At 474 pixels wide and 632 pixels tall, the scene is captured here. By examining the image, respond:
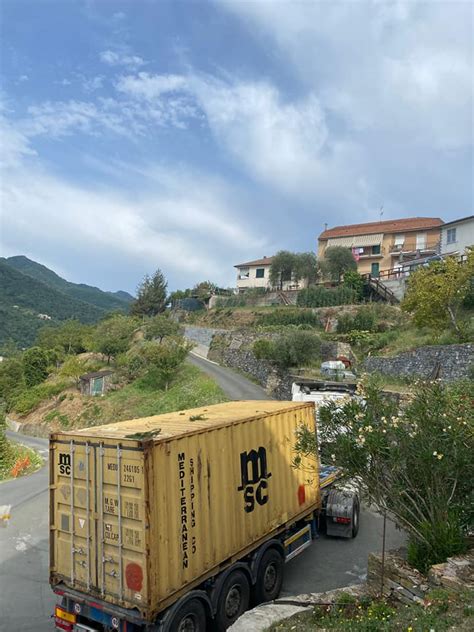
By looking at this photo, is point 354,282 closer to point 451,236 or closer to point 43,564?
point 451,236

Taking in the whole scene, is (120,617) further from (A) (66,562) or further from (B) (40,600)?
(B) (40,600)

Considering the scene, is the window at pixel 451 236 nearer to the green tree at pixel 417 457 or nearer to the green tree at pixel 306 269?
the green tree at pixel 306 269

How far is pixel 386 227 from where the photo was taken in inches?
2143

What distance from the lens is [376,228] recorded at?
54688mm

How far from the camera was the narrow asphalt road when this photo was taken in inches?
312

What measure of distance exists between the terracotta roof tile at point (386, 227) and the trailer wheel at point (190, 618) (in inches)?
2021

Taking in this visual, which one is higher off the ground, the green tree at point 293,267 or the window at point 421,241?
the window at point 421,241

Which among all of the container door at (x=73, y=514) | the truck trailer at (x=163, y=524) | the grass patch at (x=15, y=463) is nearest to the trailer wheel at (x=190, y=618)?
the truck trailer at (x=163, y=524)

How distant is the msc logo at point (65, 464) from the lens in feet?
22.0

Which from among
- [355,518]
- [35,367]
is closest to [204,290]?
[35,367]

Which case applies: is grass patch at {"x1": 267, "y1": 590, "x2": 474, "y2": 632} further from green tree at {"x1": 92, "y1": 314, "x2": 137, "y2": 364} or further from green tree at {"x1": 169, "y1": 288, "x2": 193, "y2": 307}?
green tree at {"x1": 169, "y1": 288, "x2": 193, "y2": 307}

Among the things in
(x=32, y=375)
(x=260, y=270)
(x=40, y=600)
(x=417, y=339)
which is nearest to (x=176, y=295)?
(x=260, y=270)

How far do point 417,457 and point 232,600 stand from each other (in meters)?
3.87

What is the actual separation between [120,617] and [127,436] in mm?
2356
